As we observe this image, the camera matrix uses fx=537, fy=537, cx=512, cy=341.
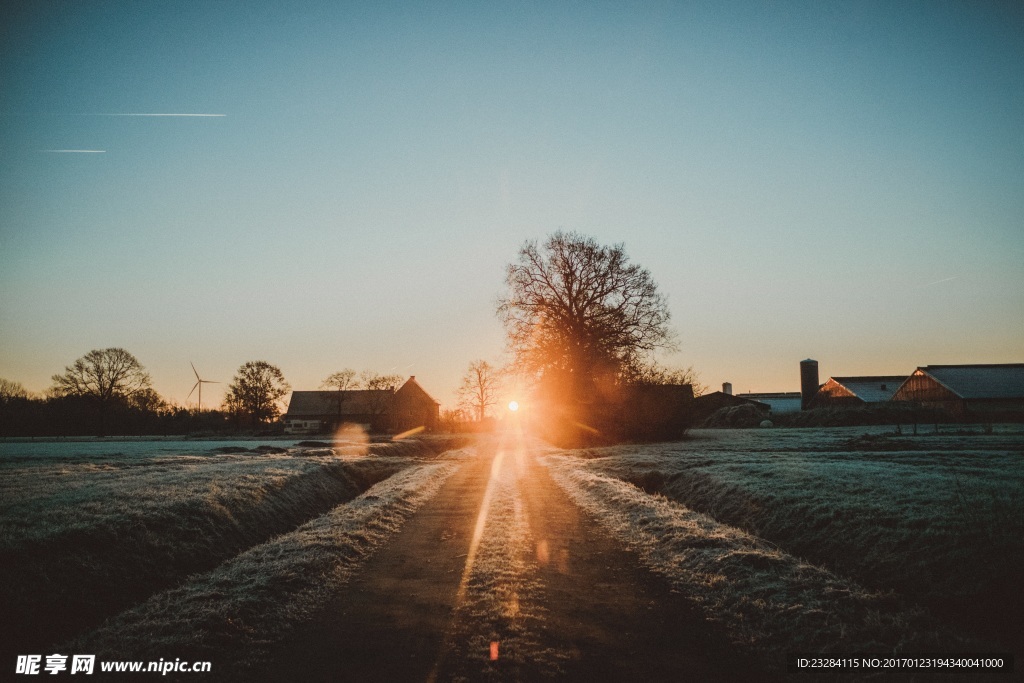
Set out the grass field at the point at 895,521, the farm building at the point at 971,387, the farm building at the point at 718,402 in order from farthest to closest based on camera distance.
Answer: the farm building at the point at 718,402 → the farm building at the point at 971,387 → the grass field at the point at 895,521

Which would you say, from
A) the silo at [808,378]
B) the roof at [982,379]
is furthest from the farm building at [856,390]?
the roof at [982,379]

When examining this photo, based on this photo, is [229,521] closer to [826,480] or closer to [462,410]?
[826,480]

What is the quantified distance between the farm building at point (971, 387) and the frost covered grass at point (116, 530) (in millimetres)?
67047

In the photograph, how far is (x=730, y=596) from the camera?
285 inches

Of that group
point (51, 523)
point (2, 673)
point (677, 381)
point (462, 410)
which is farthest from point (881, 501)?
point (462, 410)

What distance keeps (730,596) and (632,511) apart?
248 inches

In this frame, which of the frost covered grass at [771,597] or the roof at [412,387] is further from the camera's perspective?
the roof at [412,387]

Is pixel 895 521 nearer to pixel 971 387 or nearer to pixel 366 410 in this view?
pixel 971 387

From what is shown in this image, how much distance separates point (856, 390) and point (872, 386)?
3.87 metres

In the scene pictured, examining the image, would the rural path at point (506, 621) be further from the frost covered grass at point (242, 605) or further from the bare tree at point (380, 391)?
the bare tree at point (380, 391)

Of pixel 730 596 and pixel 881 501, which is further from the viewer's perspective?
pixel 881 501

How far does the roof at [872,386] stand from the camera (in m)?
72.2

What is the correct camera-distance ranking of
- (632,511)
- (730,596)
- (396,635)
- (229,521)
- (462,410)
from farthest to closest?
(462,410) < (632,511) < (229,521) < (730,596) < (396,635)

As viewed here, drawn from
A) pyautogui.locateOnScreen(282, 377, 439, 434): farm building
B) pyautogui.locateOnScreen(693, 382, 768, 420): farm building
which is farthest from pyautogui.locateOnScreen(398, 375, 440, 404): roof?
pyautogui.locateOnScreen(693, 382, 768, 420): farm building
